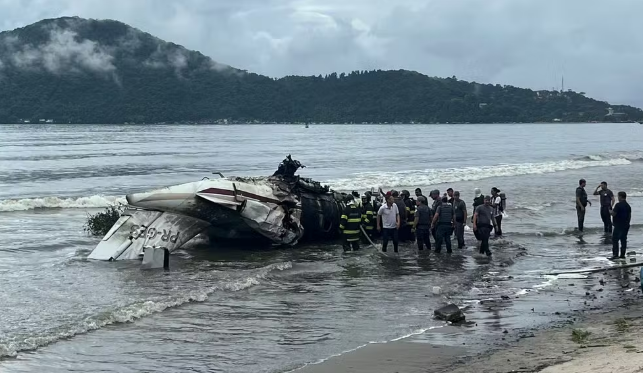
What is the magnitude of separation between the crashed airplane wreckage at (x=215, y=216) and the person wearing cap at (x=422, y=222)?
10.1 ft

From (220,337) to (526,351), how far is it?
433 centimetres

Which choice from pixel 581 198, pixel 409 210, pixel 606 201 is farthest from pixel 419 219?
pixel 581 198

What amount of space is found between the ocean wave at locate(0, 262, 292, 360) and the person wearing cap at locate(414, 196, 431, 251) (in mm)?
4517

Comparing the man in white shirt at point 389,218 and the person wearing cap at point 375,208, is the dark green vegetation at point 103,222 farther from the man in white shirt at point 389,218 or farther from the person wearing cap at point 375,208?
the man in white shirt at point 389,218

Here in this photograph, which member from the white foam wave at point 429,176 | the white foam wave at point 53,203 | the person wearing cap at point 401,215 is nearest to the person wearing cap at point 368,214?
the person wearing cap at point 401,215

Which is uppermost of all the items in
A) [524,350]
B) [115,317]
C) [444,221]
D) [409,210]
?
[409,210]

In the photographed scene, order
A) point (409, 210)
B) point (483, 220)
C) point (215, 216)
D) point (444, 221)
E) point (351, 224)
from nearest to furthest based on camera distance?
point (483, 220)
point (444, 221)
point (351, 224)
point (215, 216)
point (409, 210)

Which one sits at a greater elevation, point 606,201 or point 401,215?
point 606,201

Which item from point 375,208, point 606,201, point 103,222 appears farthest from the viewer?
point 103,222

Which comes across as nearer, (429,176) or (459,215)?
(459,215)

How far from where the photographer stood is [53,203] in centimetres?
3331

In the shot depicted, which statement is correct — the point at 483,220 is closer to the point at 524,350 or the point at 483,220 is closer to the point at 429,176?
the point at 524,350

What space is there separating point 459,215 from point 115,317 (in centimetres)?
965

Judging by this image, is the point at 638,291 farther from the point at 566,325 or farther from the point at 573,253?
the point at 573,253
